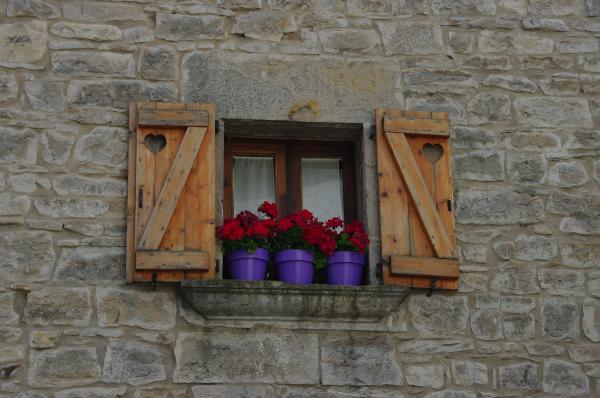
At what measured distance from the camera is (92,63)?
7105 mm

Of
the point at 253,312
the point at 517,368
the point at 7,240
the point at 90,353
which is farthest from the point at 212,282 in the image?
the point at 517,368

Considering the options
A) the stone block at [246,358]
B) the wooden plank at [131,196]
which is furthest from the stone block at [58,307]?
the stone block at [246,358]

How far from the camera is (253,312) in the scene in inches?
260

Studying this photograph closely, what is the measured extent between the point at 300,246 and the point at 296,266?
145 millimetres

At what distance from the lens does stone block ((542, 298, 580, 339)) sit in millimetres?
6855

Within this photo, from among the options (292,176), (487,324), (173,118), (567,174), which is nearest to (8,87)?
(173,118)

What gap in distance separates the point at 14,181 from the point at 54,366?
3.53ft

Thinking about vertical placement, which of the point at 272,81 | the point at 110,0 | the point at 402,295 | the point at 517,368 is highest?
the point at 110,0

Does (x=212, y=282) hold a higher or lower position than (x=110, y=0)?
lower

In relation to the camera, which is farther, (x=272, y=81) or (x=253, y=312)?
(x=272, y=81)

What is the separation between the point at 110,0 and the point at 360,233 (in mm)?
2035

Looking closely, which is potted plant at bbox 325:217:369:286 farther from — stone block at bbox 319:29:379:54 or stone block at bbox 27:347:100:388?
stone block at bbox 27:347:100:388

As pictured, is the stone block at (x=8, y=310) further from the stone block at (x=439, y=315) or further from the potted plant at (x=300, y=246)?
the stone block at (x=439, y=315)

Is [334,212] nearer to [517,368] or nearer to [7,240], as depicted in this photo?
[517,368]
